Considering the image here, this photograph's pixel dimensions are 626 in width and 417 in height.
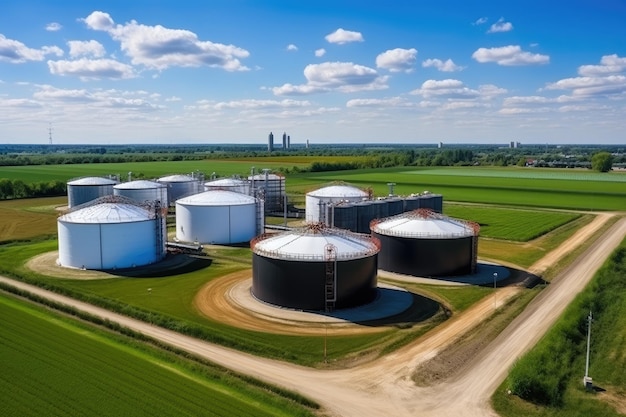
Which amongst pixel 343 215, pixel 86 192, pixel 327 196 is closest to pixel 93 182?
pixel 86 192

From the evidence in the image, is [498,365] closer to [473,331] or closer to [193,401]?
[473,331]

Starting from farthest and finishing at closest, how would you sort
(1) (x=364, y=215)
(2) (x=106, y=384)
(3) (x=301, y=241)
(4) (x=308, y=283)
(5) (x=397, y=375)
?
(1) (x=364, y=215) < (3) (x=301, y=241) < (4) (x=308, y=283) < (5) (x=397, y=375) < (2) (x=106, y=384)

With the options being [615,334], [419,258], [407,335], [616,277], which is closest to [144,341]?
[407,335]

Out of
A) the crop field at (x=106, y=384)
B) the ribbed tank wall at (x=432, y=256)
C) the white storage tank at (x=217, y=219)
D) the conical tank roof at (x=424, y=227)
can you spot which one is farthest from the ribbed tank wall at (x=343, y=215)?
the crop field at (x=106, y=384)

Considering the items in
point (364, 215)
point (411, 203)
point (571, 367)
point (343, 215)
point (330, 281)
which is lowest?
point (571, 367)

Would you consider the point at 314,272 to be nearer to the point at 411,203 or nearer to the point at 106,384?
the point at 106,384

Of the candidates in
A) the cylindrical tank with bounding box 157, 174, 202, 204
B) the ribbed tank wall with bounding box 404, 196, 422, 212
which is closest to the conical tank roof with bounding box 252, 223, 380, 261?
the ribbed tank wall with bounding box 404, 196, 422, 212
